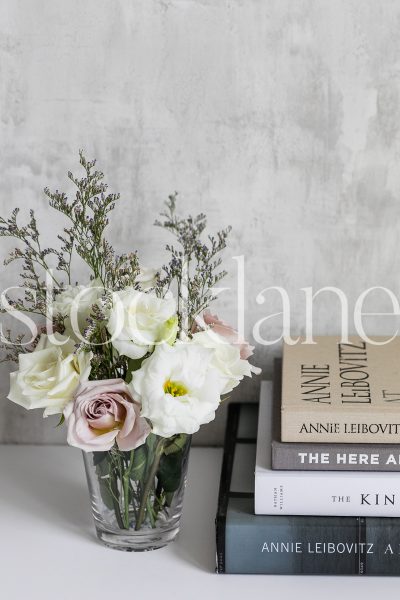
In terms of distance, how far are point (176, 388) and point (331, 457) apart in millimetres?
188

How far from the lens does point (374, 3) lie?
41.3 inches

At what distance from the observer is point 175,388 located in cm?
81

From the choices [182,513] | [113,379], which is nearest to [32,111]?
[113,379]

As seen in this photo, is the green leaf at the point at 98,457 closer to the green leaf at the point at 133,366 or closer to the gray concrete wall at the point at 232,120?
the green leaf at the point at 133,366

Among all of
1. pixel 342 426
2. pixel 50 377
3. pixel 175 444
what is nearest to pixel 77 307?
pixel 50 377

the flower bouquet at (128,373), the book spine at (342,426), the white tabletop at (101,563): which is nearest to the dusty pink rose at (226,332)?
the flower bouquet at (128,373)

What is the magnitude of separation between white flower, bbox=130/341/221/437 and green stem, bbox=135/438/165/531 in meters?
0.08

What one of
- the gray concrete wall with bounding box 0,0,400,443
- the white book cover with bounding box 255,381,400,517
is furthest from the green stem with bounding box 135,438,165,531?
the gray concrete wall with bounding box 0,0,400,443

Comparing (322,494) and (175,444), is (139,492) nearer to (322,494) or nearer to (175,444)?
(175,444)

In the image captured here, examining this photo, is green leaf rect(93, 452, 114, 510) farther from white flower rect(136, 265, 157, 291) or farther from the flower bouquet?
white flower rect(136, 265, 157, 291)

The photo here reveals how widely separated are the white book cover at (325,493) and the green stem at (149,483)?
10 cm

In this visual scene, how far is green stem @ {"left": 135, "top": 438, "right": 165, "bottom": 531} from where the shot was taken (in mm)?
880

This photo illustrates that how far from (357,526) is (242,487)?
0.15m

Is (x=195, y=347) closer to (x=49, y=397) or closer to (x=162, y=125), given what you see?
(x=49, y=397)
